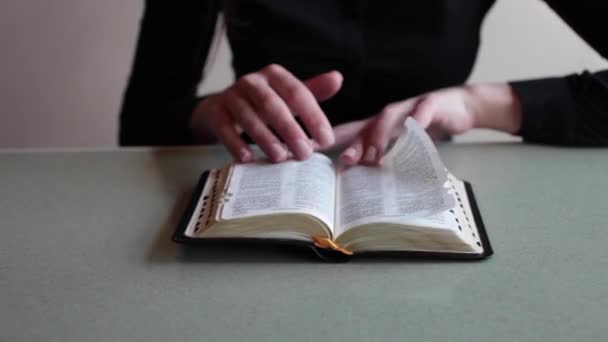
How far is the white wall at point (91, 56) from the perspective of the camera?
154 cm

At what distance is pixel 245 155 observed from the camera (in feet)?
2.27

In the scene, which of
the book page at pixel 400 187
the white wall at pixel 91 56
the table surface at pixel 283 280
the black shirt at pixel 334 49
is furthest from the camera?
the white wall at pixel 91 56

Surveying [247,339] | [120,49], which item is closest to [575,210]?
[247,339]

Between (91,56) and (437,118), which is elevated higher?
(437,118)

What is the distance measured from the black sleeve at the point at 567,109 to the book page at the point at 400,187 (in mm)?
236

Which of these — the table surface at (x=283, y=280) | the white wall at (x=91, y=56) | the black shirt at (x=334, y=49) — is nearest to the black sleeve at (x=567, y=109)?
the black shirt at (x=334, y=49)

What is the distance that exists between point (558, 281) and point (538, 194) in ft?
0.62

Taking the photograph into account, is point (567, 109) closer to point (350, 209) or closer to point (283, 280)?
point (350, 209)

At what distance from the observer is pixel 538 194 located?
2.13 feet

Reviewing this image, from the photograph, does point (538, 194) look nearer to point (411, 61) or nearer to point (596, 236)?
point (596, 236)

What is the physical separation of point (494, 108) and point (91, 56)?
4.05ft

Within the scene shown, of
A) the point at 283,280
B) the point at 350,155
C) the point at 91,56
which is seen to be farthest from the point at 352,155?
the point at 91,56

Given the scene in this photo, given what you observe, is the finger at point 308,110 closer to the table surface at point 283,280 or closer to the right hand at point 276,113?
the right hand at point 276,113

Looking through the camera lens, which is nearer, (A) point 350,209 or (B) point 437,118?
(A) point 350,209
